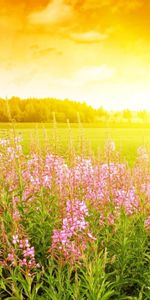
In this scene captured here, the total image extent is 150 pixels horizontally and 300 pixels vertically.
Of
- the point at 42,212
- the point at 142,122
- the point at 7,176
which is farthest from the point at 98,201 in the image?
the point at 142,122

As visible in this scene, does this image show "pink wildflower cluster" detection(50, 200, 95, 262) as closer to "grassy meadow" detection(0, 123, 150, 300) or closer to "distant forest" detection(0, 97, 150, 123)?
"grassy meadow" detection(0, 123, 150, 300)

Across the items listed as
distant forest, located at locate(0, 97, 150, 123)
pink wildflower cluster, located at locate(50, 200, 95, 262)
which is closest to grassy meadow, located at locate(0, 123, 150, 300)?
pink wildflower cluster, located at locate(50, 200, 95, 262)

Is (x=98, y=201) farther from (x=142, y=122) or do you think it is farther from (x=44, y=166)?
(x=142, y=122)

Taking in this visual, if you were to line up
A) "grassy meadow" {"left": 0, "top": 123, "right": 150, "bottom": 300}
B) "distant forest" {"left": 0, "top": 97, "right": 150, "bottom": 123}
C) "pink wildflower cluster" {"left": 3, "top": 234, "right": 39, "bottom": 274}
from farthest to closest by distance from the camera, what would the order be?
"distant forest" {"left": 0, "top": 97, "right": 150, "bottom": 123}
"grassy meadow" {"left": 0, "top": 123, "right": 150, "bottom": 300}
"pink wildflower cluster" {"left": 3, "top": 234, "right": 39, "bottom": 274}

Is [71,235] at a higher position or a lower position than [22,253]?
higher

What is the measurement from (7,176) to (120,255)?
219 cm

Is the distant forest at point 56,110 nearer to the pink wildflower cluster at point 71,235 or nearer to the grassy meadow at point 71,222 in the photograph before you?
the grassy meadow at point 71,222

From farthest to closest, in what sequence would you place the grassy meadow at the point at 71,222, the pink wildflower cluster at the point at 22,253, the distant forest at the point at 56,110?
the distant forest at the point at 56,110, the grassy meadow at the point at 71,222, the pink wildflower cluster at the point at 22,253

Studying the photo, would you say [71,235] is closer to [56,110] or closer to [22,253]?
[22,253]

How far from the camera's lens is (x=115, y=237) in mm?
5152

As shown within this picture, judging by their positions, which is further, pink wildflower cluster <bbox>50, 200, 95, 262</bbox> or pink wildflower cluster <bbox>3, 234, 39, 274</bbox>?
pink wildflower cluster <bbox>50, 200, 95, 262</bbox>

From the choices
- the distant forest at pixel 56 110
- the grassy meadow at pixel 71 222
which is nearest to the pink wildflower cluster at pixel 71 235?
the grassy meadow at pixel 71 222

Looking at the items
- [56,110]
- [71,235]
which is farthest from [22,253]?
[56,110]

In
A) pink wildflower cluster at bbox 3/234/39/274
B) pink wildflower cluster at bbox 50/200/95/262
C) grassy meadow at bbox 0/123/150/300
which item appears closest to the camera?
pink wildflower cluster at bbox 3/234/39/274
